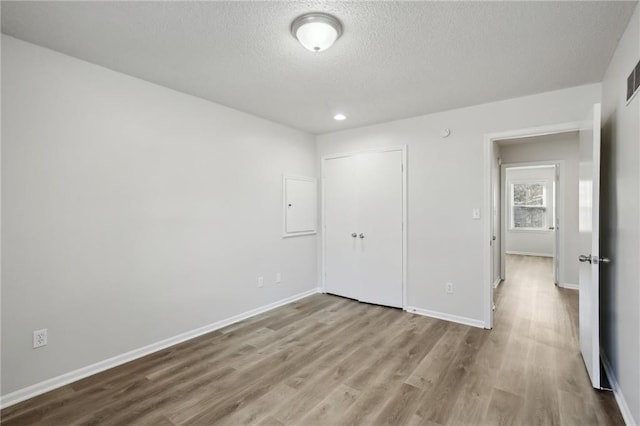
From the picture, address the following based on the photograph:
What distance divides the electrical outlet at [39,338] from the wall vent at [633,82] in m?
4.05

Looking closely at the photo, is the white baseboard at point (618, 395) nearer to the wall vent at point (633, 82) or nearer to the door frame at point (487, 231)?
the door frame at point (487, 231)

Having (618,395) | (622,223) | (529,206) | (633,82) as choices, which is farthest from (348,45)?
(529,206)

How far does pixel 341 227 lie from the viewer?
14.8ft

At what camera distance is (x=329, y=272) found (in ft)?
15.3

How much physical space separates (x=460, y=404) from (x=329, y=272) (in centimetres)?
275

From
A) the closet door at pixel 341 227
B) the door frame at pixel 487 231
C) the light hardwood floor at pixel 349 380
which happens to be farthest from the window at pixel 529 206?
the closet door at pixel 341 227

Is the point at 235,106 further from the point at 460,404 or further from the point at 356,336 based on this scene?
the point at 460,404

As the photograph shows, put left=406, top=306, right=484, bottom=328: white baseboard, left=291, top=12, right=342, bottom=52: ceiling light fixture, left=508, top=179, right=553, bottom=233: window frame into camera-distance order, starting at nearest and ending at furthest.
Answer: left=291, top=12, right=342, bottom=52: ceiling light fixture → left=406, top=306, right=484, bottom=328: white baseboard → left=508, top=179, right=553, bottom=233: window frame

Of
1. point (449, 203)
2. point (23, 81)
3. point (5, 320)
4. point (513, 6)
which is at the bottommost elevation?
point (5, 320)

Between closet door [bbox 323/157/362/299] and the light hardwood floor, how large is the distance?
1.03 m

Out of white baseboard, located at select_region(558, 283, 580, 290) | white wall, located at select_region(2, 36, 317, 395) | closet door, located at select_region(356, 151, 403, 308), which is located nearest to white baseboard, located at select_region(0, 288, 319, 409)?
white wall, located at select_region(2, 36, 317, 395)

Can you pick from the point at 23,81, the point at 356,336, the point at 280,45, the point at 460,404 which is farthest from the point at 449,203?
the point at 23,81

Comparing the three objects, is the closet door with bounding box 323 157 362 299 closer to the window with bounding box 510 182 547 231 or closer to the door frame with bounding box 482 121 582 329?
the door frame with bounding box 482 121 582 329

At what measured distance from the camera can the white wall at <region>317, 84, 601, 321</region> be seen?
324 centimetres
